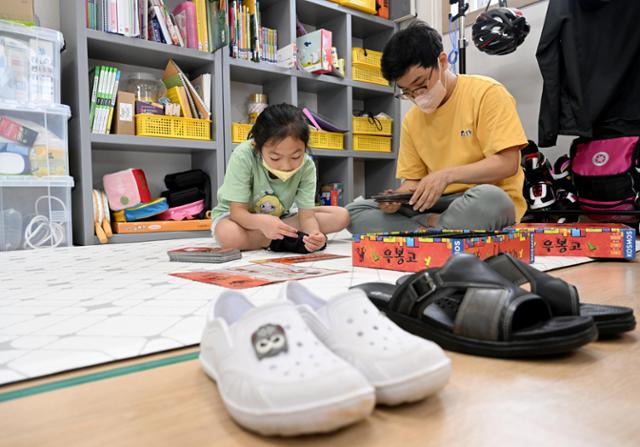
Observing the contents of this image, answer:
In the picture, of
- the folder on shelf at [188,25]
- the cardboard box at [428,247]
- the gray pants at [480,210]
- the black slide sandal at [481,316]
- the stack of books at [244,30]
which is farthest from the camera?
the stack of books at [244,30]

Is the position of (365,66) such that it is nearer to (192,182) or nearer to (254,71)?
(254,71)

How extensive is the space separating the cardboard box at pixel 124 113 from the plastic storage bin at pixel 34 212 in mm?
343

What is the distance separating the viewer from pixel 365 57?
3018 millimetres

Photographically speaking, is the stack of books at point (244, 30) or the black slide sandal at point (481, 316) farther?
the stack of books at point (244, 30)

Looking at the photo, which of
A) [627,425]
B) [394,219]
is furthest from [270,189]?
[627,425]

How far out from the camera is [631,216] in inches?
78.7

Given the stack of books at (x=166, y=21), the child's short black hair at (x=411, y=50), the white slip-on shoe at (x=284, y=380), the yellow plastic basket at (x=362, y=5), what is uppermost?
the yellow plastic basket at (x=362, y=5)

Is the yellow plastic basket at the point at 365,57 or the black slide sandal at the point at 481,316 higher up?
the yellow plastic basket at the point at 365,57

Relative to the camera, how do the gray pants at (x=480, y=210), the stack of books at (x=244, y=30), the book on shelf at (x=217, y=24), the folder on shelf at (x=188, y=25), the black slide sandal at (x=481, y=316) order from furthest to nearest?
the stack of books at (x=244, y=30), the folder on shelf at (x=188, y=25), the book on shelf at (x=217, y=24), the gray pants at (x=480, y=210), the black slide sandal at (x=481, y=316)

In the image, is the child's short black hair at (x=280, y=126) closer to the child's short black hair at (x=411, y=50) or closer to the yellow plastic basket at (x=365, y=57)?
the child's short black hair at (x=411, y=50)

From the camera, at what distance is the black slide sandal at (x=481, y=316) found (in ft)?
1.56

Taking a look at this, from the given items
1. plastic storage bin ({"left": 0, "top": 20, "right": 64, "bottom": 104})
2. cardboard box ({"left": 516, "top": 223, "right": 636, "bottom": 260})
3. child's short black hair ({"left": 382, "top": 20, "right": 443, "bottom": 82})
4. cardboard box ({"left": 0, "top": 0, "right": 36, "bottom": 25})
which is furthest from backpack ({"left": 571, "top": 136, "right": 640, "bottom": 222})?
cardboard box ({"left": 0, "top": 0, "right": 36, "bottom": 25})

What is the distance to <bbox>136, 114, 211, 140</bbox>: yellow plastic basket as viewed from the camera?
7.21ft

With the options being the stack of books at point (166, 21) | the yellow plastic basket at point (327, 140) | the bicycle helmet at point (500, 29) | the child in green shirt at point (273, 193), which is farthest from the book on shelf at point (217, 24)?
the bicycle helmet at point (500, 29)
